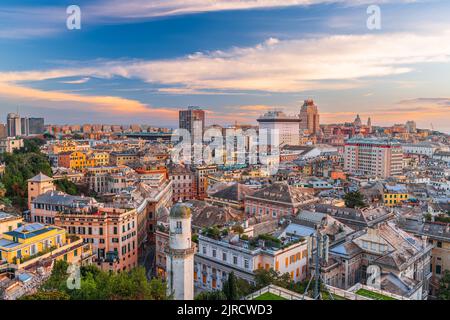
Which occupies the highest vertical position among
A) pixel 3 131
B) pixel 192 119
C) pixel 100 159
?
pixel 192 119

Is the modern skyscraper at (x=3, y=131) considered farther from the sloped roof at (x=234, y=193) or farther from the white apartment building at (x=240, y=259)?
the white apartment building at (x=240, y=259)

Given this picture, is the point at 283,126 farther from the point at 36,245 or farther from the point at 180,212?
the point at 180,212

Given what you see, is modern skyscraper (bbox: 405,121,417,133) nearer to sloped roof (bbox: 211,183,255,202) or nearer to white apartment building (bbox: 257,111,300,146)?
white apartment building (bbox: 257,111,300,146)

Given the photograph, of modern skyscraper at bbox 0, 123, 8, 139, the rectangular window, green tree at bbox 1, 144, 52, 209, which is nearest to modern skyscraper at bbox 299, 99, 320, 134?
modern skyscraper at bbox 0, 123, 8, 139

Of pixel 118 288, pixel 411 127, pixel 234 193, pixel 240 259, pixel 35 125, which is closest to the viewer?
pixel 118 288

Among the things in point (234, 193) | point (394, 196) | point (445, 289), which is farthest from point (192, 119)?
point (445, 289)

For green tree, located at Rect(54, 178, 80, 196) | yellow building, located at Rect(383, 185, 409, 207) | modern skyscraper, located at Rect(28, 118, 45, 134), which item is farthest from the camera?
modern skyscraper, located at Rect(28, 118, 45, 134)
